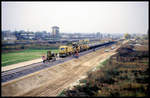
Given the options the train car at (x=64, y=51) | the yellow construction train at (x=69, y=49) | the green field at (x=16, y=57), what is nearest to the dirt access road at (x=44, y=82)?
the train car at (x=64, y=51)

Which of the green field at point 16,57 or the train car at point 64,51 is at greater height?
the train car at point 64,51

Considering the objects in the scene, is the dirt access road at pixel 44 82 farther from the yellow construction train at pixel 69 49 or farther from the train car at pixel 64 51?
the yellow construction train at pixel 69 49

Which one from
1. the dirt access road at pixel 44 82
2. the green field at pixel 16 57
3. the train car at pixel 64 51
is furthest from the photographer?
the train car at pixel 64 51

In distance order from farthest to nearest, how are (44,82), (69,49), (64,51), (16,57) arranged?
(16,57) → (69,49) → (64,51) → (44,82)

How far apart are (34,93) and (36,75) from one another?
3866mm

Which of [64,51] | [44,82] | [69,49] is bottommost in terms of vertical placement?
[44,82]

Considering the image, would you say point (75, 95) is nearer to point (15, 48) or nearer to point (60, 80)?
point (60, 80)

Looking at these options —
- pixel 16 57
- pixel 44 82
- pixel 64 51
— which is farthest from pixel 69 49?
pixel 16 57

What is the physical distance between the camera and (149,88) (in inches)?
480

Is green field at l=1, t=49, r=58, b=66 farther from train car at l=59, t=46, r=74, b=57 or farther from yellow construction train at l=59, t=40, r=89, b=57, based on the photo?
yellow construction train at l=59, t=40, r=89, b=57

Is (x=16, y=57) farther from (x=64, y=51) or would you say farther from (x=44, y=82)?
(x=44, y=82)

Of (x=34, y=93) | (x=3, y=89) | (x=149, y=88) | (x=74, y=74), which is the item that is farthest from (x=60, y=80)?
(x=149, y=88)

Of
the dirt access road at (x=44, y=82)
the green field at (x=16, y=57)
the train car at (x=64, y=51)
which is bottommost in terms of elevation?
the dirt access road at (x=44, y=82)

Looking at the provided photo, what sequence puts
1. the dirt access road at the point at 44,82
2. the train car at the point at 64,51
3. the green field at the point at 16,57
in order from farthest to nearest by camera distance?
the train car at the point at 64,51 → the green field at the point at 16,57 → the dirt access road at the point at 44,82
